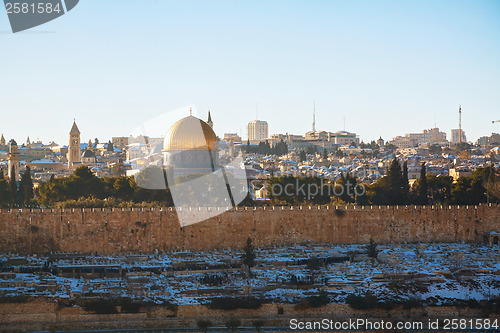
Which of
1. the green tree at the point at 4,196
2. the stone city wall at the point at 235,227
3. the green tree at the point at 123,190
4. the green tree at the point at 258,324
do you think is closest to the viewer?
the green tree at the point at 258,324

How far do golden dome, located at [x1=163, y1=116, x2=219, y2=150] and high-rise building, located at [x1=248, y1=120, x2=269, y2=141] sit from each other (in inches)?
4915

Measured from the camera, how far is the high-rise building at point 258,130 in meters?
180

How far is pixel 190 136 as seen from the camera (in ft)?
→ 175

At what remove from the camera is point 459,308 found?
26.5 metres

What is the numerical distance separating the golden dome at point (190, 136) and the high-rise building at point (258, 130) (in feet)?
410

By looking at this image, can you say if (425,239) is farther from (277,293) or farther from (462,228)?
(277,293)

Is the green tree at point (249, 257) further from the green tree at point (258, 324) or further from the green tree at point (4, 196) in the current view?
the green tree at point (4, 196)

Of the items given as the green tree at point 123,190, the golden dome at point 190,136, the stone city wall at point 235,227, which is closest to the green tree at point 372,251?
the stone city wall at point 235,227

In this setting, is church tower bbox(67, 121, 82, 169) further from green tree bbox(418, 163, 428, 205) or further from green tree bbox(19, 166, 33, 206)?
green tree bbox(418, 163, 428, 205)

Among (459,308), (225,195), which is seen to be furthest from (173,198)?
(459,308)

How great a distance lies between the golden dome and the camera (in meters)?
53.3

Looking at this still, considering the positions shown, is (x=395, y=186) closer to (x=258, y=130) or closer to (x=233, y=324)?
(x=233, y=324)

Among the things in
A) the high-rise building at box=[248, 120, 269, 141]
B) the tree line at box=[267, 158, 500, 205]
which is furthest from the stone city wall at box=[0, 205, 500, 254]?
the high-rise building at box=[248, 120, 269, 141]

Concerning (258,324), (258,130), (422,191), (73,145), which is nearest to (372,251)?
(258,324)
